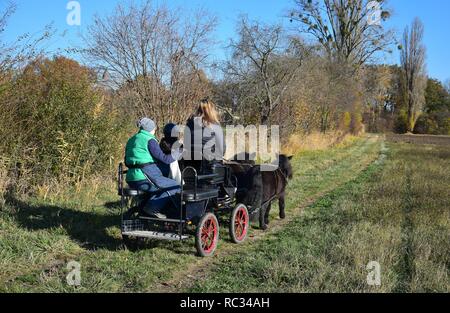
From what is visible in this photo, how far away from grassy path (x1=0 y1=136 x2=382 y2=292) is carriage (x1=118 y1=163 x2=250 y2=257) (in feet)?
0.65

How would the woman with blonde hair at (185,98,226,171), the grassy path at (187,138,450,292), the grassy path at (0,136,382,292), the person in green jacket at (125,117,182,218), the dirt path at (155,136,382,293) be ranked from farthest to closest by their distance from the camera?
the woman with blonde hair at (185,98,226,171), the person in green jacket at (125,117,182,218), the dirt path at (155,136,382,293), the grassy path at (0,136,382,292), the grassy path at (187,138,450,292)

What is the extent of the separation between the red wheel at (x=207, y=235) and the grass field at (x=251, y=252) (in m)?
0.14

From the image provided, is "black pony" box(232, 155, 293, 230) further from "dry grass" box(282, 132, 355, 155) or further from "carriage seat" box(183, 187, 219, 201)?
"dry grass" box(282, 132, 355, 155)

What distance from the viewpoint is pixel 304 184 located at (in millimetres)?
11594

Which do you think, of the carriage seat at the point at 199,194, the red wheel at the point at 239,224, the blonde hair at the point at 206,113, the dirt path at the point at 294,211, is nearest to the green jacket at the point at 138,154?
the carriage seat at the point at 199,194

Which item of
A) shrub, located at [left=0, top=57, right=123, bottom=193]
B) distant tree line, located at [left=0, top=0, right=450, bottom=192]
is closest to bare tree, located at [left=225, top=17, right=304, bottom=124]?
distant tree line, located at [left=0, top=0, right=450, bottom=192]

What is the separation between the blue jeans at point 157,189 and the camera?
5578mm

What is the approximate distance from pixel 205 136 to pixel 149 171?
3.23 ft

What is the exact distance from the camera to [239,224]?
6449 mm

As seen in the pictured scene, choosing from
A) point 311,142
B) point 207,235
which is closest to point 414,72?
point 311,142

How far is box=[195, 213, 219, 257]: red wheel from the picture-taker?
17.8ft

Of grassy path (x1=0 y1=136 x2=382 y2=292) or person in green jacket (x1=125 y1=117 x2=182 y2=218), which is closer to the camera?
grassy path (x1=0 y1=136 x2=382 y2=292)

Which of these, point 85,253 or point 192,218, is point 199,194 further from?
point 85,253
